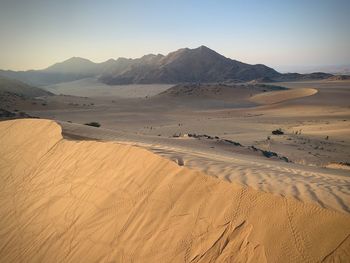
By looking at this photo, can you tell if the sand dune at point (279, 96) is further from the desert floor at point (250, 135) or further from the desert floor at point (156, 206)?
the desert floor at point (156, 206)

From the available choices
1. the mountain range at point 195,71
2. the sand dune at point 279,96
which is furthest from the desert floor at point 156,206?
the mountain range at point 195,71

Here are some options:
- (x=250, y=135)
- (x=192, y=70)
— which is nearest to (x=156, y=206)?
(x=250, y=135)

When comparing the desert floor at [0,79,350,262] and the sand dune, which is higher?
the desert floor at [0,79,350,262]

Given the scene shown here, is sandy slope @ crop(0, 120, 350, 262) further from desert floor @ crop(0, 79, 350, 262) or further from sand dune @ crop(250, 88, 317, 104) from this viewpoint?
sand dune @ crop(250, 88, 317, 104)

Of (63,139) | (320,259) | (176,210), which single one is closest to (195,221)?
(176,210)

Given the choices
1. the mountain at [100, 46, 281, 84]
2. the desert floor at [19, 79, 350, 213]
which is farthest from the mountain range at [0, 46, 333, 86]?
the desert floor at [19, 79, 350, 213]

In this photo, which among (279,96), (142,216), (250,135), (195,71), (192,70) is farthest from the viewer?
(192,70)

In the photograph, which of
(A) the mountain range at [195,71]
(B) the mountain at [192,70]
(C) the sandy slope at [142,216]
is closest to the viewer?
(C) the sandy slope at [142,216]

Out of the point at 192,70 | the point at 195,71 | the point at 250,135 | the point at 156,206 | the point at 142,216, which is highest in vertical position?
the point at 156,206

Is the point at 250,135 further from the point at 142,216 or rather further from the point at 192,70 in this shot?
the point at 192,70
